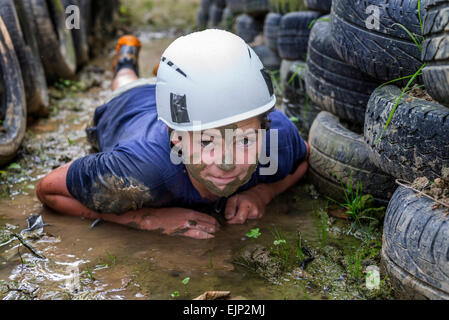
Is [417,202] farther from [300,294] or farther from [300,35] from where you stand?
[300,35]

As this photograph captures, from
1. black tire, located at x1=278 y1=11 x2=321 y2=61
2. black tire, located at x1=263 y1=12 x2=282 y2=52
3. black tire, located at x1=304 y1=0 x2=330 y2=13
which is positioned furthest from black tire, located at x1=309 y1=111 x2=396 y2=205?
black tire, located at x1=263 y1=12 x2=282 y2=52

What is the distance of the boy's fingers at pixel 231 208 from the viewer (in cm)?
290

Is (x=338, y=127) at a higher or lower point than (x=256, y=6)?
lower

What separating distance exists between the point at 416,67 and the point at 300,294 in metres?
1.15

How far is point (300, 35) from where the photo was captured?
4.05 m

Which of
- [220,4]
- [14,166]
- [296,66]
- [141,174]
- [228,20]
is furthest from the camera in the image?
[220,4]

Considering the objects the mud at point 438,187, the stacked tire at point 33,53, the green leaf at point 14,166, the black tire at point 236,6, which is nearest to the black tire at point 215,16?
the black tire at point 236,6

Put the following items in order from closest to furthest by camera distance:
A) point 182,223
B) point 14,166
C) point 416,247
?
1. point 416,247
2. point 182,223
3. point 14,166

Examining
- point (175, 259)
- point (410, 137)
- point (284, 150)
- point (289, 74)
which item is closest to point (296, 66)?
point (289, 74)

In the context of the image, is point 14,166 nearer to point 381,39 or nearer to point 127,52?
point 127,52

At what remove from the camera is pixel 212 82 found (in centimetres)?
231

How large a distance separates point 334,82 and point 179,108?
1036 mm

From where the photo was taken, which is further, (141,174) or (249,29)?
(249,29)

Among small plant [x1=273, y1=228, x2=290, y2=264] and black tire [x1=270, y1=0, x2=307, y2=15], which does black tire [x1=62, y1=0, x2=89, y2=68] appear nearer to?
black tire [x1=270, y1=0, x2=307, y2=15]
